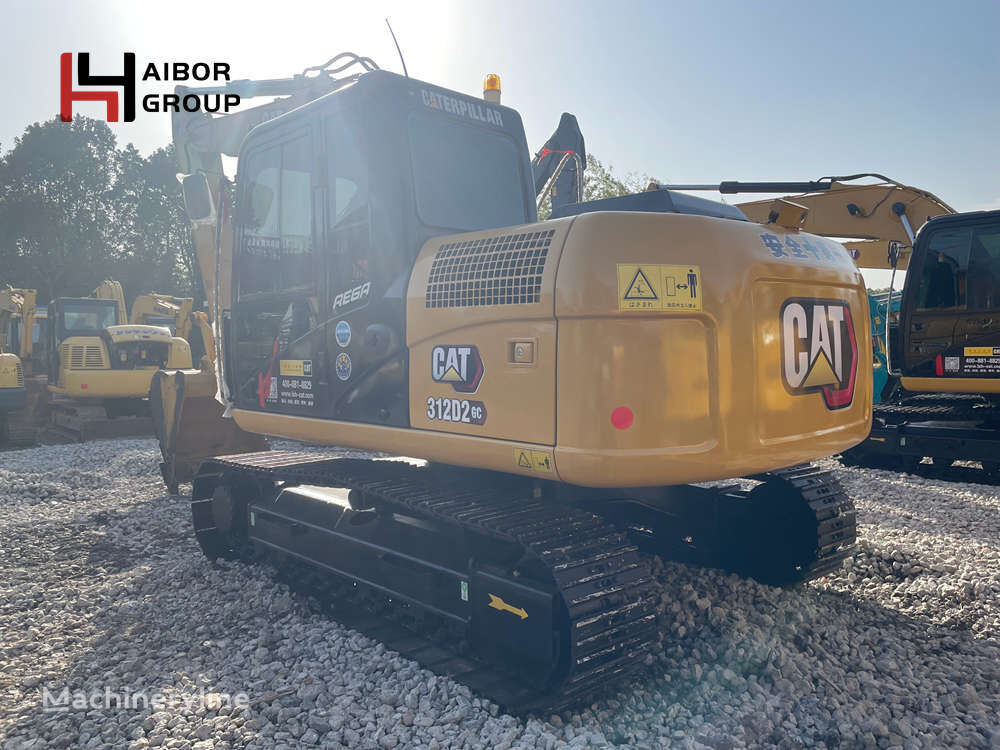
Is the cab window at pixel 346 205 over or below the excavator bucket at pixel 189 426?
over

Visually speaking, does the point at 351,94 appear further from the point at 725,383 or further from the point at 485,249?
the point at 725,383

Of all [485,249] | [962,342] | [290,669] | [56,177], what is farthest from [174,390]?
[56,177]

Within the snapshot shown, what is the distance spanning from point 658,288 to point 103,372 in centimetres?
1278

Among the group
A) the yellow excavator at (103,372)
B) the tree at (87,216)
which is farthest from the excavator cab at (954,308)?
the tree at (87,216)

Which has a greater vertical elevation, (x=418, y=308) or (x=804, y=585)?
(x=418, y=308)

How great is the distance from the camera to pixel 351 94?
3998 mm

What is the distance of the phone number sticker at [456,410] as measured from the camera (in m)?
3.37

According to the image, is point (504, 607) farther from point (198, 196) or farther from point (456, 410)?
point (198, 196)

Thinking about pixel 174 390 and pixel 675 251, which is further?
pixel 174 390

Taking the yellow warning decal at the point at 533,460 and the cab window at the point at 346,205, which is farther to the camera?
the cab window at the point at 346,205

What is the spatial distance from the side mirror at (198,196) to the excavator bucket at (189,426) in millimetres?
2543

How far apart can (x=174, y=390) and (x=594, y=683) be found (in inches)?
237

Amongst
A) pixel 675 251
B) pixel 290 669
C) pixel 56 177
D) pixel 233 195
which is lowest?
pixel 290 669

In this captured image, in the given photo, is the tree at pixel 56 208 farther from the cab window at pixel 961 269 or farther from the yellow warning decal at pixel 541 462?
the yellow warning decal at pixel 541 462
